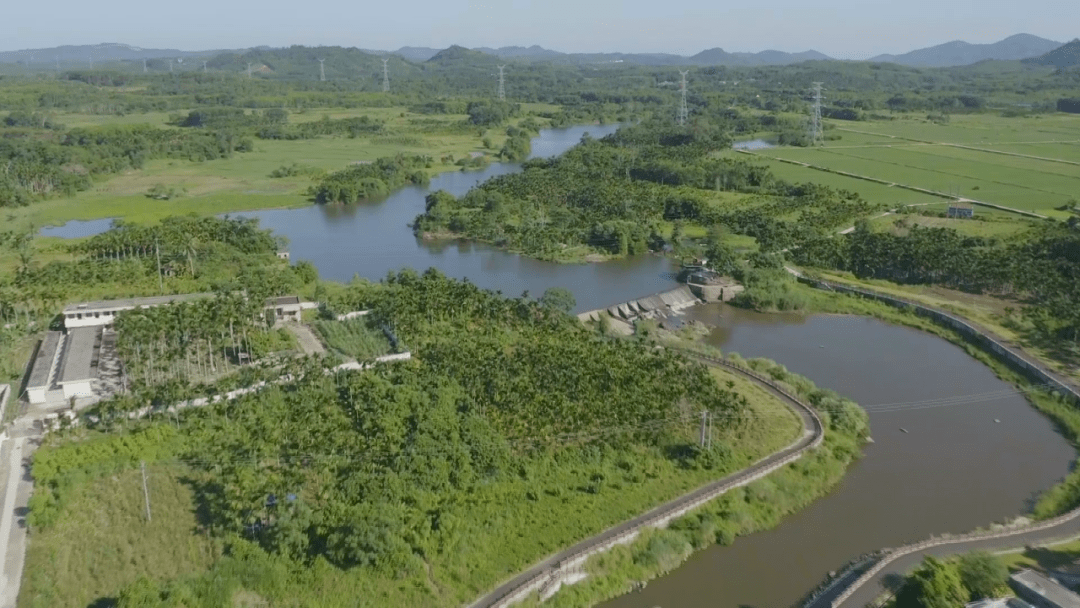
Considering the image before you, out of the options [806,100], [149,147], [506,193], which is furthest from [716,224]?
[806,100]

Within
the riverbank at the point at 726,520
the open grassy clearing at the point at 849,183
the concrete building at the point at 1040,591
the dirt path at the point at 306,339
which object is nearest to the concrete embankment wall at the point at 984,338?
the riverbank at the point at 726,520

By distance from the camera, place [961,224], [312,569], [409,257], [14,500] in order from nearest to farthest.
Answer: [312,569] < [14,500] < [409,257] < [961,224]

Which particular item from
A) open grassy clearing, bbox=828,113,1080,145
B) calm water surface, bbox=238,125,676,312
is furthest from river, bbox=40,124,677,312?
open grassy clearing, bbox=828,113,1080,145

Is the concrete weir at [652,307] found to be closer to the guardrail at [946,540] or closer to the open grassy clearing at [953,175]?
the guardrail at [946,540]

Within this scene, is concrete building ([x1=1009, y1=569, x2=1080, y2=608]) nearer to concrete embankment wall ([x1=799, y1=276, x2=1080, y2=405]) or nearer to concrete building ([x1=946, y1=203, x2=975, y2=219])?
concrete embankment wall ([x1=799, y1=276, x2=1080, y2=405])

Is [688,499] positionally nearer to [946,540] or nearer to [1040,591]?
[946,540]

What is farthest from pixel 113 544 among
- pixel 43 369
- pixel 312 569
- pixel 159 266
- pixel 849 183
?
pixel 849 183

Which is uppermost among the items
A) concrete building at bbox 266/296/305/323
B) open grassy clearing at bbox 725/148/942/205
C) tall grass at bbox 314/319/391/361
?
open grassy clearing at bbox 725/148/942/205
